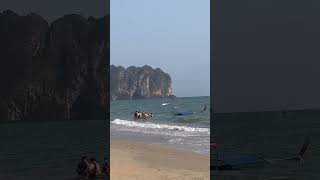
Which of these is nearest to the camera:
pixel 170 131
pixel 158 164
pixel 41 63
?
pixel 158 164

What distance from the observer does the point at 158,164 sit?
74.0 feet

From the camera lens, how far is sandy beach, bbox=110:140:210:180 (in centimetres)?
1750

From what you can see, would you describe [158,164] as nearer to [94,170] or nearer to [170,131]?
[94,170]

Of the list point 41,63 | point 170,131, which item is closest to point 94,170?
point 170,131

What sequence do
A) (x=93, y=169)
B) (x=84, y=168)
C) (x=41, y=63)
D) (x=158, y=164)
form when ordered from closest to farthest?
(x=93, y=169)
(x=84, y=168)
(x=158, y=164)
(x=41, y=63)

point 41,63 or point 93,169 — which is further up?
point 41,63

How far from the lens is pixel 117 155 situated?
26062mm

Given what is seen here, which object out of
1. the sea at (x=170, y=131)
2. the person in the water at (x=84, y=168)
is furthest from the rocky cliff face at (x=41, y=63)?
the person in the water at (x=84, y=168)

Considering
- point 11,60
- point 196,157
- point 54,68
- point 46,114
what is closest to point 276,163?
point 196,157

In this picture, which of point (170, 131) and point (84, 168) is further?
point (170, 131)

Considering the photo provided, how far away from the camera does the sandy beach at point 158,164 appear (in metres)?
17.5

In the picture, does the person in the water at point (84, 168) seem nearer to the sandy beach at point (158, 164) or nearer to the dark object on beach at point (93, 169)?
the dark object on beach at point (93, 169)

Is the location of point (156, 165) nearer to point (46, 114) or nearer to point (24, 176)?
point (24, 176)

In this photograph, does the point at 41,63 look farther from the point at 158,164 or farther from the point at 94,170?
the point at 94,170
